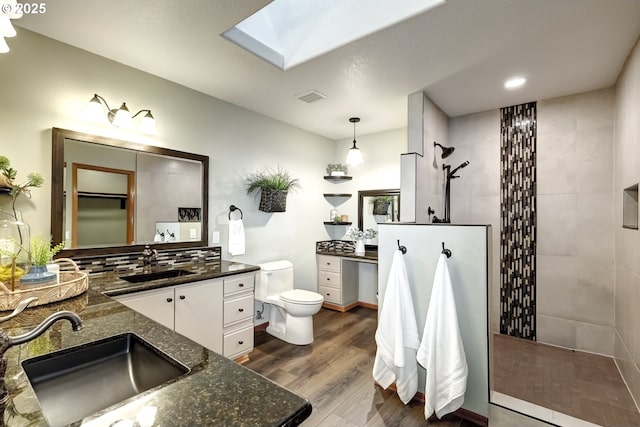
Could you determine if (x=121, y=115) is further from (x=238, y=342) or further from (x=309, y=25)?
(x=238, y=342)

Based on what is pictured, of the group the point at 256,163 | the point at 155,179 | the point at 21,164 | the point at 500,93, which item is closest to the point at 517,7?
the point at 500,93

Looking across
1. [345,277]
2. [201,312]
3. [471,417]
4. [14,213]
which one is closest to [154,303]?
[201,312]

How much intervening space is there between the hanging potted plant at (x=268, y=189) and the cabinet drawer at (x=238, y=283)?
0.95 m

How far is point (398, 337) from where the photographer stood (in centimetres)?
209

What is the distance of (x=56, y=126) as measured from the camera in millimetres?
2111

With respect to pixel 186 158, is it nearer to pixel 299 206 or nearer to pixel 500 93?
pixel 299 206

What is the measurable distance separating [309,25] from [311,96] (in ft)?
2.45

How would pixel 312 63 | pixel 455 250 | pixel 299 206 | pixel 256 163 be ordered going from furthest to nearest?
pixel 299 206, pixel 256 163, pixel 312 63, pixel 455 250

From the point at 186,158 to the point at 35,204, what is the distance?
1128 millimetres

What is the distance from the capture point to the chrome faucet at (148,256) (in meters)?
2.51

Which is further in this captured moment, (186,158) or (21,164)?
(186,158)

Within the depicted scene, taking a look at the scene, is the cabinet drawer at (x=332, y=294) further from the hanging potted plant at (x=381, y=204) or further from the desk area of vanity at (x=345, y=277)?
the hanging potted plant at (x=381, y=204)

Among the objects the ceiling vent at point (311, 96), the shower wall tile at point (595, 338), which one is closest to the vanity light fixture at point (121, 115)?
the ceiling vent at point (311, 96)

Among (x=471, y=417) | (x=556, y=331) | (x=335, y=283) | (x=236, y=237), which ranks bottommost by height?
(x=471, y=417)
